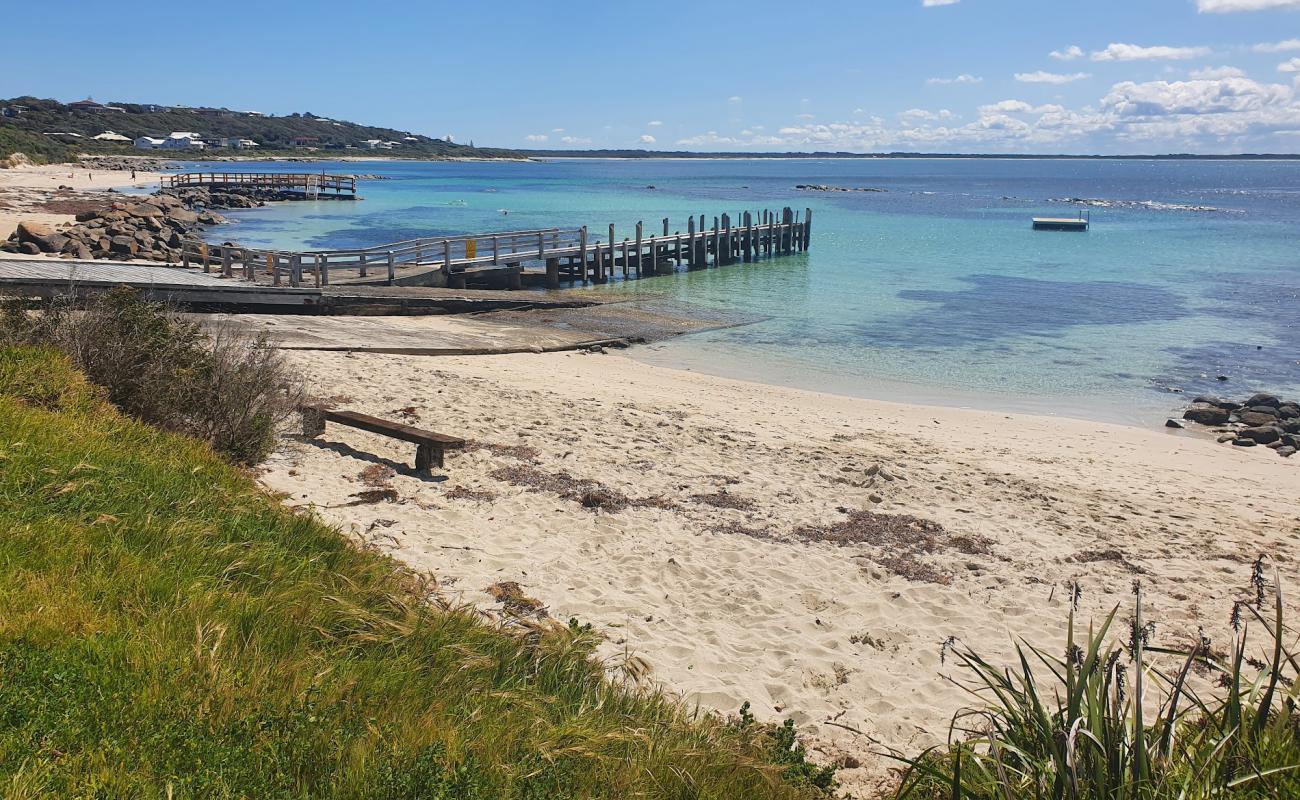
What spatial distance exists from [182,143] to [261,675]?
178m

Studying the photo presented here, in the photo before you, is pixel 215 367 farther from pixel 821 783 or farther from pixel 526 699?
pixel 821 783

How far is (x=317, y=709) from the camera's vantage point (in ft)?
12.0

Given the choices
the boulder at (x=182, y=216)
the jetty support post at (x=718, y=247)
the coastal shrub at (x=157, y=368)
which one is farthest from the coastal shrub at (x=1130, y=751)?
the boulder at (x=182, y=216)

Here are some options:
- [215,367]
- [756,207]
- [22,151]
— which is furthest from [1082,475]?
[22,151]

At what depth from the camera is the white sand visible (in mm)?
6168

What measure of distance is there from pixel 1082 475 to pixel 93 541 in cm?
1047

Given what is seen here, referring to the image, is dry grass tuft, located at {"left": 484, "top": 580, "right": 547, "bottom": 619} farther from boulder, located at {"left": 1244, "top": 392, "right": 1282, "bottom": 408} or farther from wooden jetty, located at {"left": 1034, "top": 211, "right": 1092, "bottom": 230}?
wooden jetty, located at {"left": 1034, "top": 211, "right": 1092, "bottom": 230}

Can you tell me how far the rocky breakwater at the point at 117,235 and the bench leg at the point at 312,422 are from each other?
1975cm

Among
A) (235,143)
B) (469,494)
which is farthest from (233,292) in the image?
(235,143)

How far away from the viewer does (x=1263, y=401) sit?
1658 cm

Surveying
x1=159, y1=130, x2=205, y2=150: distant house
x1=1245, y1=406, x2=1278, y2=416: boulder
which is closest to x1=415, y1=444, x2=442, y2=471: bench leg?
x1=1245, y1=406, x2=1278, y2=416: boulder

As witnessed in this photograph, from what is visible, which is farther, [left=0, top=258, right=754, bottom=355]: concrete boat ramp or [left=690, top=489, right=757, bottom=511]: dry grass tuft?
[left=0, top=258, right=754, bottom=355]: concrete boat ramp

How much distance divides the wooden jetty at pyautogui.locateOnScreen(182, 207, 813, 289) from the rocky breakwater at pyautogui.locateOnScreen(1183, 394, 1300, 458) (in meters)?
17.8

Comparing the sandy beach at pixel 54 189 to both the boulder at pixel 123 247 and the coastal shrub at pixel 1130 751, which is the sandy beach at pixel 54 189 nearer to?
the boulder at pixel 123 247
